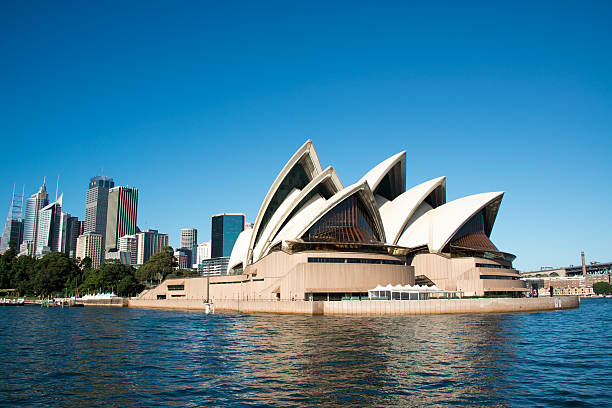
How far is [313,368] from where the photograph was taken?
66.5 ft

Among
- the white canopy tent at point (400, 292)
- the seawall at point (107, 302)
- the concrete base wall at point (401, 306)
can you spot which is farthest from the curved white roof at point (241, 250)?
the white canopy tent at point (400, 292)

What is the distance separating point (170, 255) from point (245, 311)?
59857 millimetres

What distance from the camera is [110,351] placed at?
2647cm

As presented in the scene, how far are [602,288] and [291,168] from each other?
138 m

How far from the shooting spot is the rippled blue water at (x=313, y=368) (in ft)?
52.5

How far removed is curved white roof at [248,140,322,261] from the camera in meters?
68.1

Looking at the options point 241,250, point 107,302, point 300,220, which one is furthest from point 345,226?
point 107,302

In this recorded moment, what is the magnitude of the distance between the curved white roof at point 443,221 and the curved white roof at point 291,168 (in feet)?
54.4

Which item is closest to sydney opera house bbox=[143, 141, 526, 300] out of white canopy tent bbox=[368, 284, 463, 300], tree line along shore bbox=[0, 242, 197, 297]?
white canopy tent bbox=[368, 284, 463, 300]

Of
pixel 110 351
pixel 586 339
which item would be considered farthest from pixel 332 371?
pixel 586 339

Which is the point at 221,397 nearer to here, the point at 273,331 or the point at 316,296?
the point at 273,331

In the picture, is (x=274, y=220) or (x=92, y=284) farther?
(x=92, y=284)

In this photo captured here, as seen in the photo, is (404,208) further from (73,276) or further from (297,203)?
(73,276)

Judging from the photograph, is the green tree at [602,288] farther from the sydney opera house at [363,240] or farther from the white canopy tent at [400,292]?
the white canopy tent at [400,292]
